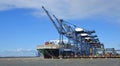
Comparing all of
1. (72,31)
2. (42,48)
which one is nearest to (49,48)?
(42,48)

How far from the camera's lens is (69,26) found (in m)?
197

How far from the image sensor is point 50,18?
182 m

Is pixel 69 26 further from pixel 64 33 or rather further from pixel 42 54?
pixel 42 54

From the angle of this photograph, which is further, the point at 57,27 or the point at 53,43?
the point at 53,43

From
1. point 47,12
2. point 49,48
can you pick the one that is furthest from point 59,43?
point 47,12

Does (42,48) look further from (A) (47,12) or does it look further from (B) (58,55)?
(A) (47,12)

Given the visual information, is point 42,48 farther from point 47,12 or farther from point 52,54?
point 47,12

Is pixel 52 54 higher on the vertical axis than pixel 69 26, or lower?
lower

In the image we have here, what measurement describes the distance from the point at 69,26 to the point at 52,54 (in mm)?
17304

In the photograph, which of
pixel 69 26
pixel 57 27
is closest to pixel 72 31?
pixel 69 26

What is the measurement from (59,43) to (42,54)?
1303cm

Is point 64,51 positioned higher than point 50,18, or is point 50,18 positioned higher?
point 50,18

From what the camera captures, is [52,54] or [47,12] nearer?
[47,12]

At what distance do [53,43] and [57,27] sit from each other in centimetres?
1572
